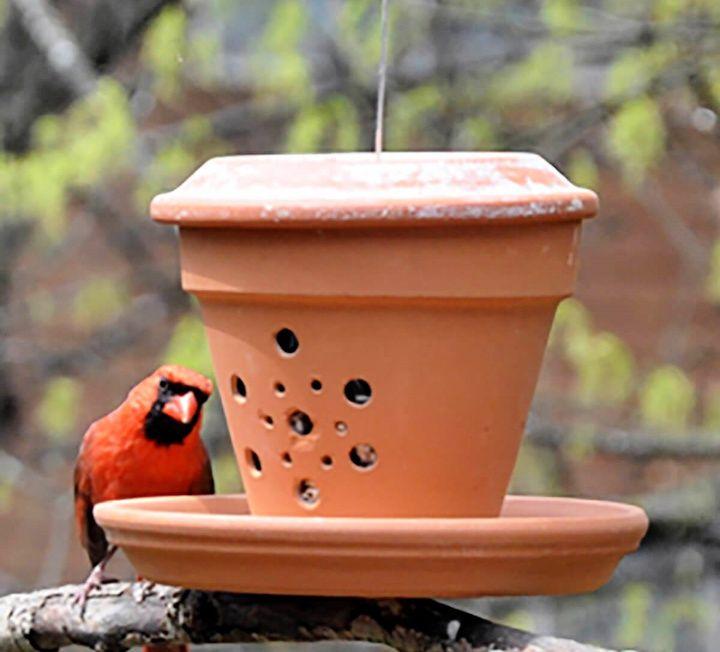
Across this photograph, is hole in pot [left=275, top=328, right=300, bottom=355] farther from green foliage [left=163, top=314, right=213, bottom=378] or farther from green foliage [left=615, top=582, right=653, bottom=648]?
green foliage [left=615, top=582, right=653, bottom=648]

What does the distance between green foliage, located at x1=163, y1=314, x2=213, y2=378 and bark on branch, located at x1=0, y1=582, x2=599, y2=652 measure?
283 cm

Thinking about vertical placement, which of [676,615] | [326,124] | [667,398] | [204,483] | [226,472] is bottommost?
[676,615]

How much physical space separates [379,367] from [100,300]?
533 cm

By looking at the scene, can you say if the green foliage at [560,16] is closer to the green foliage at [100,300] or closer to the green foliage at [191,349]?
the green foliage at [191,349]

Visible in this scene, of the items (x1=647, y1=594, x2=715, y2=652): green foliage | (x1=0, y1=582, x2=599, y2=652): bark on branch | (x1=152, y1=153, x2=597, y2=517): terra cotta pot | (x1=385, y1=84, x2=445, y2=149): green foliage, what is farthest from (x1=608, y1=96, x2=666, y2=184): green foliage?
(x1=152, y1=153, x2=597, y2=517): terra cotta pot

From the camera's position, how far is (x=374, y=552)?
6.98 feet

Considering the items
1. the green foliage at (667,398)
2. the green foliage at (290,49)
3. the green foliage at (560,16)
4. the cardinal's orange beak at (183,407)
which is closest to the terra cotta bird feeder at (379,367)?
the cardinal's orange beak at (183,407)

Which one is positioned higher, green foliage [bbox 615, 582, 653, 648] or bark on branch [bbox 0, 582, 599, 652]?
bark on branch [bbox 0, 582, 599, 652]

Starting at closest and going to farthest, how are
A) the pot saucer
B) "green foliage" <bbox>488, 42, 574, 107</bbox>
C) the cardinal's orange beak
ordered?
the pot saucer < the cardinal's orange beak < "green foliage" <bbox>488, 42, 574, 107</bbox>

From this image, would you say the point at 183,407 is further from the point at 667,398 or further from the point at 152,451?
the point at 667,398

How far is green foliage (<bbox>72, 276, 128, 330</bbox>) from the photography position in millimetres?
7539

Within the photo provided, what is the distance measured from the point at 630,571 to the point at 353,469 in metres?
4.52

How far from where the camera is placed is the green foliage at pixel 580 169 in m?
6.09

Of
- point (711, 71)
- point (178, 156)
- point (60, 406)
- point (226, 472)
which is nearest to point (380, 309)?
point (711, 71)
